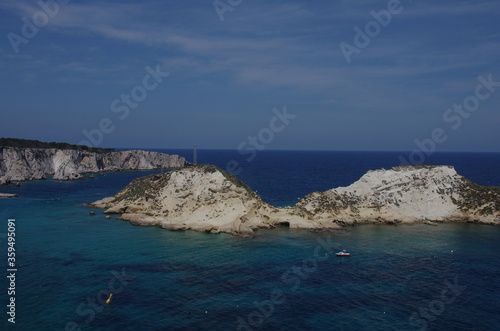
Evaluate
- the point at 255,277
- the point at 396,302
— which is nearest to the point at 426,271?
the point at 396,302

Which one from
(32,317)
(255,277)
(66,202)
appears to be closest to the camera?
(32,317)

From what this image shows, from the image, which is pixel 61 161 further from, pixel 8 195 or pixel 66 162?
pixel 8 195

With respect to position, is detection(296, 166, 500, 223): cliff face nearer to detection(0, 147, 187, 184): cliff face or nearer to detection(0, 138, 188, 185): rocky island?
detection(0, 138, 188, 185): rocky island

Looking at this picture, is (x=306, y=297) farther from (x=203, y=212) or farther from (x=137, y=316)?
(x=203, y=212)

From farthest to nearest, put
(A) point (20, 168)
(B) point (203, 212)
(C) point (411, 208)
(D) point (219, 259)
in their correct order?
(A) point (20, 168), (C) point (411, 208), (B) point (203, 212), (D) point (219, 259)

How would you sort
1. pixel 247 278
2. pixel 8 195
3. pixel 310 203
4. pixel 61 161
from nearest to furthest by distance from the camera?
pixel 247 278 → pixel 310 203 → pixel 8 195 → pixel 61 161

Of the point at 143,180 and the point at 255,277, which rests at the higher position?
the point at 143,180

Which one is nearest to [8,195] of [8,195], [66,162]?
[8,195]

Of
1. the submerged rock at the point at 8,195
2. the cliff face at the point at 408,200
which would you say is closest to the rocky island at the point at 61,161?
the submerged rock at the point at 8,195

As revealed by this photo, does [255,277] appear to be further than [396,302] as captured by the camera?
Yes
